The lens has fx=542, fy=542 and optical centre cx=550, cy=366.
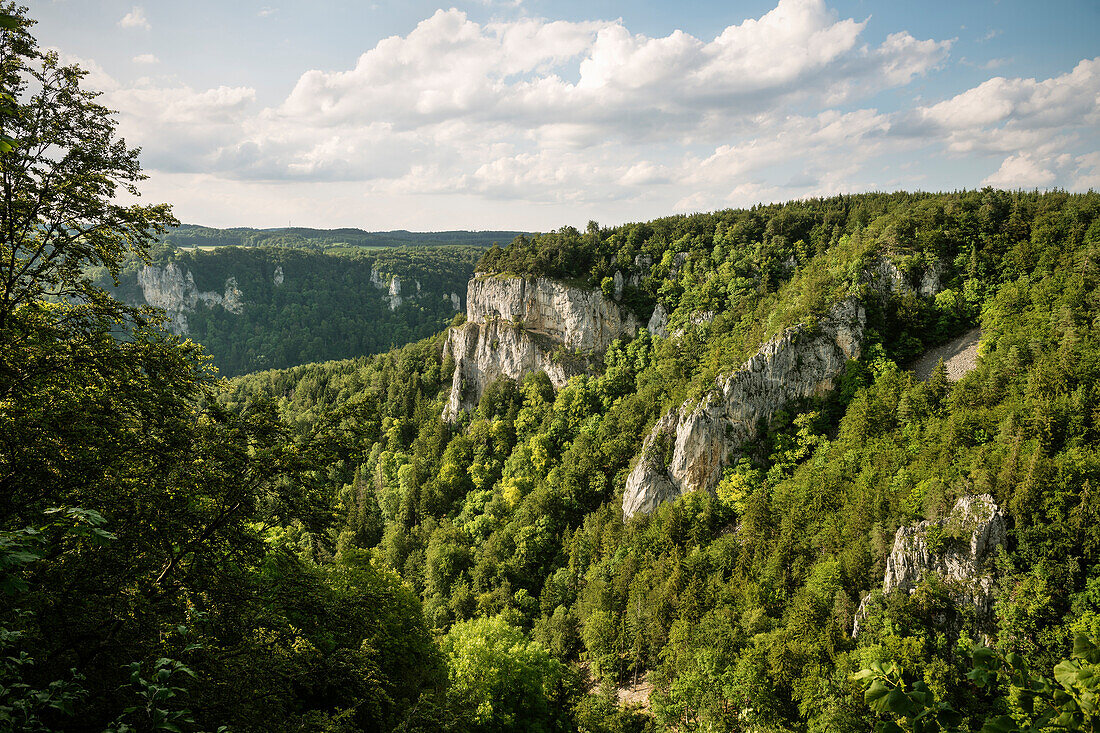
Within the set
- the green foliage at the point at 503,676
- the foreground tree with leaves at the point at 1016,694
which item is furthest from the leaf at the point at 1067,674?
the green foliage at the point at 503,676

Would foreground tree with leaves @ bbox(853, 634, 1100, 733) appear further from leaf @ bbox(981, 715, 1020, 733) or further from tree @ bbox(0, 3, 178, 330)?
tree @ bbox(0, 3, 178, 330)

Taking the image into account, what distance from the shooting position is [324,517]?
9742 mm

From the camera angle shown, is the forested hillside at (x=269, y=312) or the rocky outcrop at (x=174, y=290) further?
the rocky outcrop at (x=174, y=290)

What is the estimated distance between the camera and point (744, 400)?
49250 millimetres

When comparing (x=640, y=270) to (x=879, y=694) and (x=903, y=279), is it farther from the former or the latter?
(x=879, y=694)

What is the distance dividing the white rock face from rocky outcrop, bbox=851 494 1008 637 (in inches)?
702

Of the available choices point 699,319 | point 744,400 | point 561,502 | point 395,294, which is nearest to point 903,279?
point 699,319

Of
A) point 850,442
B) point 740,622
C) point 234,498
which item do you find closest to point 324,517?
point 234,498

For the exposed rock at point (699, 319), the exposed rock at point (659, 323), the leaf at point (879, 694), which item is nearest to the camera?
the leaf at point (879, 694)

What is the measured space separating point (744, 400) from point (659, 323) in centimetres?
2101

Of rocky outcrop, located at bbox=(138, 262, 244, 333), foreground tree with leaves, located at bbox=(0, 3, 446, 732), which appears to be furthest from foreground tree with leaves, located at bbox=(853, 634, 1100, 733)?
rocky outcrop, located at bbox=(138, 262, 244, 333)

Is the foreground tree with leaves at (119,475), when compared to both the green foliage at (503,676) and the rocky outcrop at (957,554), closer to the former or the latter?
the green foliage at (503,676)

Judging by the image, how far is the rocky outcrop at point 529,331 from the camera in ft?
233

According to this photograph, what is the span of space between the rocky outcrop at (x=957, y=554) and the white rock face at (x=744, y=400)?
17.8 metres
